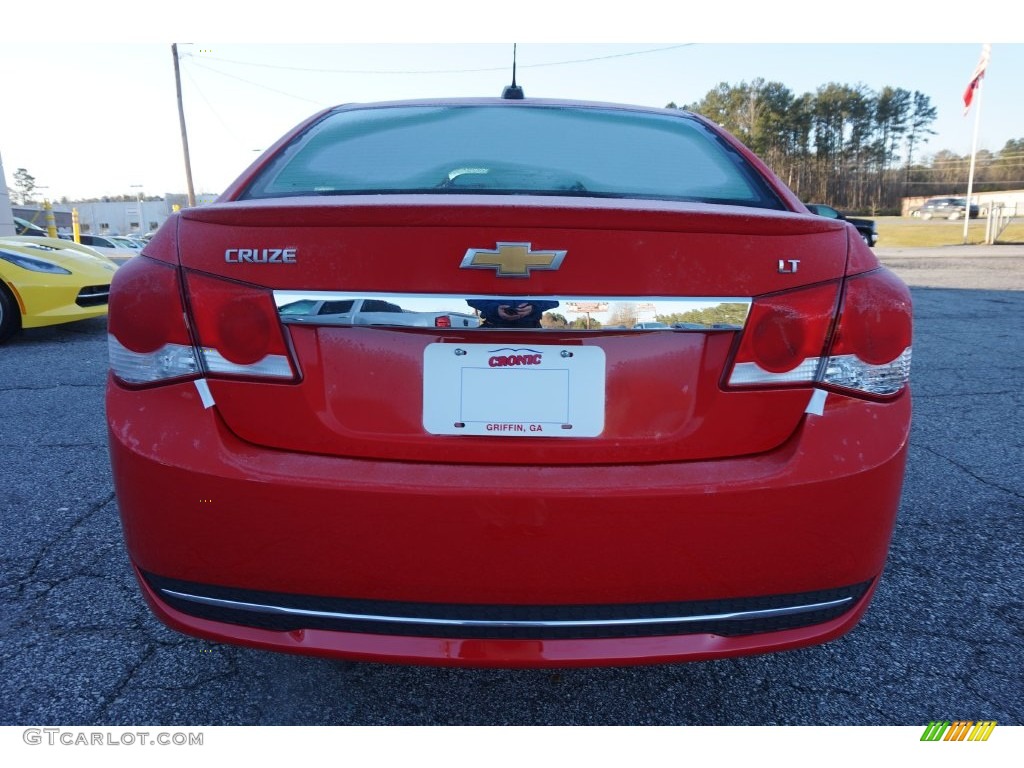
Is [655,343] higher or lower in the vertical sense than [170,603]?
higher

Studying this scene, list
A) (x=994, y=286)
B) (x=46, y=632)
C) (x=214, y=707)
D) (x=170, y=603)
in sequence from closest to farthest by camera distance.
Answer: (x=170, y=603) → (x=214, y=707) → (x=46, y=632) → (x=994, y=286)

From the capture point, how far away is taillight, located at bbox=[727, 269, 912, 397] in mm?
1261

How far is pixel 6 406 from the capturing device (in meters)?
4.11

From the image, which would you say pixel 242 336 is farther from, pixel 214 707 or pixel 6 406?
pixel 6 406

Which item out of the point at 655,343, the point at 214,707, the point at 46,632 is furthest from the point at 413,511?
the point at 46,632

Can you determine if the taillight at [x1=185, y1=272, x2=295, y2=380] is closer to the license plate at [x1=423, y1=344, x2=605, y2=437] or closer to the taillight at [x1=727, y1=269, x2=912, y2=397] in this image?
the license plate at [x1=423, y1=344, x2=605, y2=437]

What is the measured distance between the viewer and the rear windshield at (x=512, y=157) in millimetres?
1721

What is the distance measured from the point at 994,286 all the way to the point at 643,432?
13.3 m

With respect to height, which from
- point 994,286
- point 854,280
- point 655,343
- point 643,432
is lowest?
point 994,286

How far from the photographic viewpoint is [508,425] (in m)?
1.25

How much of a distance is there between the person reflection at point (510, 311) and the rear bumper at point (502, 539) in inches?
10.6

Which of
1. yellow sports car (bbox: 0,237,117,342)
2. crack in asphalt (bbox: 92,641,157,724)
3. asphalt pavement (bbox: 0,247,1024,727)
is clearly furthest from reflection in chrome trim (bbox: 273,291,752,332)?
yellow sports car (bbox: 0,237,117,342)

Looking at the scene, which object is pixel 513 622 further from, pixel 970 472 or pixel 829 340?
pixel 970 472

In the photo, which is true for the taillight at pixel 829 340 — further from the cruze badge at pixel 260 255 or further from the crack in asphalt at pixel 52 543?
the crack in asphalt at pixel 52 543
